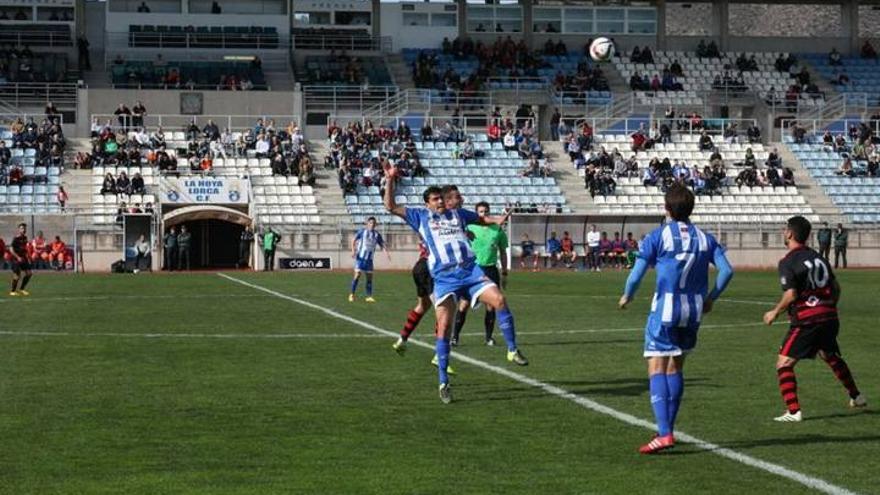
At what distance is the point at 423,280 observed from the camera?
67.9 feet

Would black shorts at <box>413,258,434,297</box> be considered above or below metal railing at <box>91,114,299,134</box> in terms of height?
below

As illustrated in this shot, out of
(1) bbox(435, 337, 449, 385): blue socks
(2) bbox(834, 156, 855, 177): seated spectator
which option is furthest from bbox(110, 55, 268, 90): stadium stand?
(1) bbox(435, 337, 449, 385): blue socks

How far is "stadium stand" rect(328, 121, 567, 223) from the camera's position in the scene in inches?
2355

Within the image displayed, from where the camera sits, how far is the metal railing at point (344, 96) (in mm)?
67750

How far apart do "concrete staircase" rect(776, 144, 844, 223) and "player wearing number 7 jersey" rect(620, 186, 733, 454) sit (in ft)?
169

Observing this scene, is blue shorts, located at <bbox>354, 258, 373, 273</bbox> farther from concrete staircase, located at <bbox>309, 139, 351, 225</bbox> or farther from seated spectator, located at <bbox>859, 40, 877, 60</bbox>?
seated spectator, located at <bbox>859, 40, 877, 60</bbox>

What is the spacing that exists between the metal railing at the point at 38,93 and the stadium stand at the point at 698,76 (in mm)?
25244

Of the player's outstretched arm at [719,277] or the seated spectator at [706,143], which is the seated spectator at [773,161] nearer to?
the seated spectator at [706,143]

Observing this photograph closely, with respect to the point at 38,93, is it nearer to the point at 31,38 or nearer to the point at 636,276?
the point at 31,38

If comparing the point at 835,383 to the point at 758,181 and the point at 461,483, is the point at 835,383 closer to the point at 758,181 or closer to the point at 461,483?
the point at 461,483

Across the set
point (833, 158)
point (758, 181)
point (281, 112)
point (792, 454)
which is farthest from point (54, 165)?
point (792, 454)

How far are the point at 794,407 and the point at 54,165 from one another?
163 feet

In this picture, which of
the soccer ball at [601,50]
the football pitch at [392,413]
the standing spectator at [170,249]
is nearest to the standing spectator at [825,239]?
the soccer ball at [601,50]

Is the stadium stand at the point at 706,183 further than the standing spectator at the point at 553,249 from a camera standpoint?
Yes
